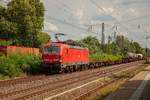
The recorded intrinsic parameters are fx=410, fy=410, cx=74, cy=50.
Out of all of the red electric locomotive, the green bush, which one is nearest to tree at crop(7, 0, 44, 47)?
the green bush

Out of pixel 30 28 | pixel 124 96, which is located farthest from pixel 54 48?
pixel 30 28

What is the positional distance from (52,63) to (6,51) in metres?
4.43

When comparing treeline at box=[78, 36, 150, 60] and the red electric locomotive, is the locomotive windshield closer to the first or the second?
the red electric locomotive

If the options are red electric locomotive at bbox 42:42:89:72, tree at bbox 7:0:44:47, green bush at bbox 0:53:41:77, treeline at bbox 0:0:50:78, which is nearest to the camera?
green bush at bbox 0:53:41:77

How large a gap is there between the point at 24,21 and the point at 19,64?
34.2 meters

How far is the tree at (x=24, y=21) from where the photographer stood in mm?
71062

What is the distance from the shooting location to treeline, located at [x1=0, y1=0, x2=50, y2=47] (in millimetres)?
70438

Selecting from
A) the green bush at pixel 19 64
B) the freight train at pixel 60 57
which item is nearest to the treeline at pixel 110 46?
the freight train at pixel 60 57

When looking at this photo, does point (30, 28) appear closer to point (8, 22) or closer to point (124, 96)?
point (8, 22)

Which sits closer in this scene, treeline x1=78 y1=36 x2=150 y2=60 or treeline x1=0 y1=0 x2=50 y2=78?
treeline x1=0 y1=0 x2=50 y2=78

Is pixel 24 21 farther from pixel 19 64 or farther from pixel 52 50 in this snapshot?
pixel 19 64

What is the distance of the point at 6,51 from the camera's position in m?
38.2

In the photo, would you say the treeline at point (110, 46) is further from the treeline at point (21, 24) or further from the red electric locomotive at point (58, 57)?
the red electric locomotive at point (58, 57)

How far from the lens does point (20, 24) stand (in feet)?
236
